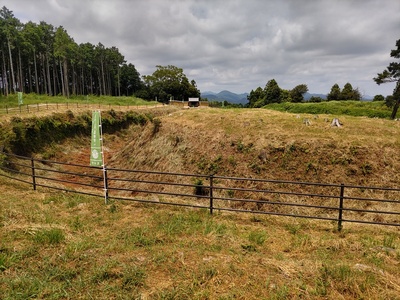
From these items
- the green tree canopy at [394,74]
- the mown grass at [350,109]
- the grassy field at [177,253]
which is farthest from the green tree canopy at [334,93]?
the grassy field at [177,253]

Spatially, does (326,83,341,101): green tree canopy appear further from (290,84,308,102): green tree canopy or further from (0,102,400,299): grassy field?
(0,102,400,299): grassy field

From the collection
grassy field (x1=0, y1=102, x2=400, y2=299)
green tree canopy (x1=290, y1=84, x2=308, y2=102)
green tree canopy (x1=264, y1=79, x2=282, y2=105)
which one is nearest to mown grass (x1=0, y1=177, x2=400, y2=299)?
grassy field (x1=0, y1=102, x2=400, y2=299)

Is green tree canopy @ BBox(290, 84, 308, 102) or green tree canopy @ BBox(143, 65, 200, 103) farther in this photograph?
green tree canopy @ BBox(143, 65, 200, 103)

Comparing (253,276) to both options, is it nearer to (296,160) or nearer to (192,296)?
(192,296)

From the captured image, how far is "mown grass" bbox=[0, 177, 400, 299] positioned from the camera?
4547 mm

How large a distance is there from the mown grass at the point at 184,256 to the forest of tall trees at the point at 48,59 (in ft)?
172

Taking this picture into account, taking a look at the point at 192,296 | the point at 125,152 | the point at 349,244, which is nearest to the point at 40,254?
the point at 192,296

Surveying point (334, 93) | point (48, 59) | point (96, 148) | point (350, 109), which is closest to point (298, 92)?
point (334, 93)

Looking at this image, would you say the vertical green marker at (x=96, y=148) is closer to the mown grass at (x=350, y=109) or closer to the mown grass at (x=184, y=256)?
the mown grass at (x=184, y=256)

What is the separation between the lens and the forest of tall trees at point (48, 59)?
163 ft

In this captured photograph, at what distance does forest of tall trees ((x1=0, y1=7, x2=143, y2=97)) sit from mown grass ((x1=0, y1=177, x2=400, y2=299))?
5231 cm

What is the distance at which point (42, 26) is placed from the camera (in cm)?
5909

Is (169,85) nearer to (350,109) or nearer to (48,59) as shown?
(48,59)

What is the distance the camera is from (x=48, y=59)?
208ft
